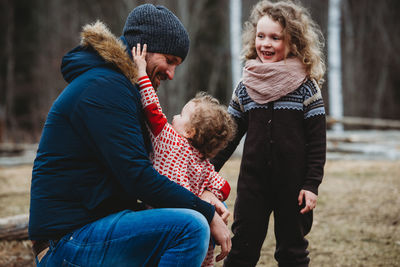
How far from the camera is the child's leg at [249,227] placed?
2859mm

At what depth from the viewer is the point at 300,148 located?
2814 mm

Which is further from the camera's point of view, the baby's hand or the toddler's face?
the toddler's face

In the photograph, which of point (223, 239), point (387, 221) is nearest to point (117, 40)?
point (223, 239)

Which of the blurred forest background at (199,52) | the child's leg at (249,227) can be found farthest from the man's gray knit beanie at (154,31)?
the blurred forest background at (199,52)

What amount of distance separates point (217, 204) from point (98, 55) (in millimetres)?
975

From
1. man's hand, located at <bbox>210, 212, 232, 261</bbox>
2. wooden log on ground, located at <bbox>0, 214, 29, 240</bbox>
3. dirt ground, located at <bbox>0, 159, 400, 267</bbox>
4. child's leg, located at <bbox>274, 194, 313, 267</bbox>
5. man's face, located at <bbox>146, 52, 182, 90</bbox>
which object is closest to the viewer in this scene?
man's hand, located at <bbox>210, 212, 232, 261</bbox>

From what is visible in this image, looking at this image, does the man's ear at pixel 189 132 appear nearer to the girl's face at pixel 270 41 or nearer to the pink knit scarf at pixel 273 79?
the pink knit scarf at pixel 273 79

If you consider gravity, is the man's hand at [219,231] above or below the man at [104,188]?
below

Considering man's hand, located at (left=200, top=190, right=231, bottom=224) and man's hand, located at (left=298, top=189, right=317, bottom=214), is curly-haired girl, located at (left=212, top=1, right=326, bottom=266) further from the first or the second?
man's hand, located at (left=200, top=190, right=231, bottom=224)

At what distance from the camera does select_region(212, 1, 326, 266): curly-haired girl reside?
2.80 meters

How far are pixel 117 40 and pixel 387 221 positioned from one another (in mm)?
3477

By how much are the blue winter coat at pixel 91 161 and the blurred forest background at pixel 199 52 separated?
40.9 feet

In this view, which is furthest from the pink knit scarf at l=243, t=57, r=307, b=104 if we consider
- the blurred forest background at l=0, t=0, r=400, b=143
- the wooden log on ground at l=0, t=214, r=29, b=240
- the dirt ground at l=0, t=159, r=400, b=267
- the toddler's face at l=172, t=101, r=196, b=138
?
the blurred forest background at l=0, t=0, r=400, b=143

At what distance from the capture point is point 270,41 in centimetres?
294
